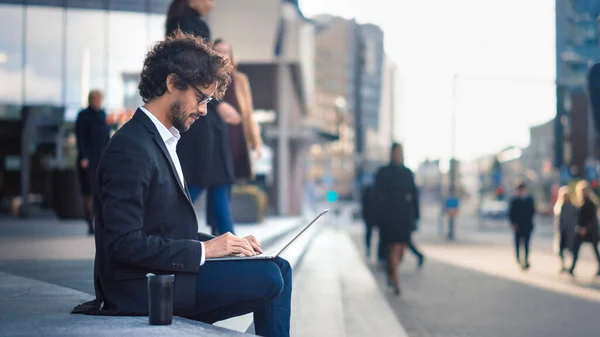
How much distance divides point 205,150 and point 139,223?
2989mm

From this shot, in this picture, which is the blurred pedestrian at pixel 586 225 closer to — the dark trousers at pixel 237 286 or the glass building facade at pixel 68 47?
the dark trousers at pixel 237 286

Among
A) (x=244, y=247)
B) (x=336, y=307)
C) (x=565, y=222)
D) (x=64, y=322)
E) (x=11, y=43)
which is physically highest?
(x=11, y=43)

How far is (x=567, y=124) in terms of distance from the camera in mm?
78688

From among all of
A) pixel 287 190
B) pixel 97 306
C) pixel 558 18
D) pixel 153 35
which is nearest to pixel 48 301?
pixel 97 306

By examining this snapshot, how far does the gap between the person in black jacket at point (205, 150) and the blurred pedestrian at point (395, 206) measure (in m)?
4.54

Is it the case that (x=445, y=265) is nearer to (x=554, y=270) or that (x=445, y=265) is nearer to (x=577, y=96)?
(x=554, y=270)

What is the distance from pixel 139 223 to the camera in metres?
2.96

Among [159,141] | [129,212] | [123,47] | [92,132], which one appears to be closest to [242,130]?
[92,132]

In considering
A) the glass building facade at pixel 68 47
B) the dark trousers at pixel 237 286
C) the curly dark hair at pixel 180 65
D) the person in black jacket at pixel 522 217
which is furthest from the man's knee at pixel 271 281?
the glass building facade at pixel 68 47

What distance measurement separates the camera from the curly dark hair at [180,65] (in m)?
3.13

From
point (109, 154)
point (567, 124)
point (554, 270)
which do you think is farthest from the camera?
point (567, 124)

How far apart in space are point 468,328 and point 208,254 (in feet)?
15.5

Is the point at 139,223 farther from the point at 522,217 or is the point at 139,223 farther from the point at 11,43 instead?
the point at 11,43

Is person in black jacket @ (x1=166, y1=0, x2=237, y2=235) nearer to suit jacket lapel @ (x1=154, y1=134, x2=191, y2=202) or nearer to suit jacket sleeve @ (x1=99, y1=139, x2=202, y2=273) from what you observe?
suit jacket lapel @ (x1=154, y1=134, x2=191, y2=202)
